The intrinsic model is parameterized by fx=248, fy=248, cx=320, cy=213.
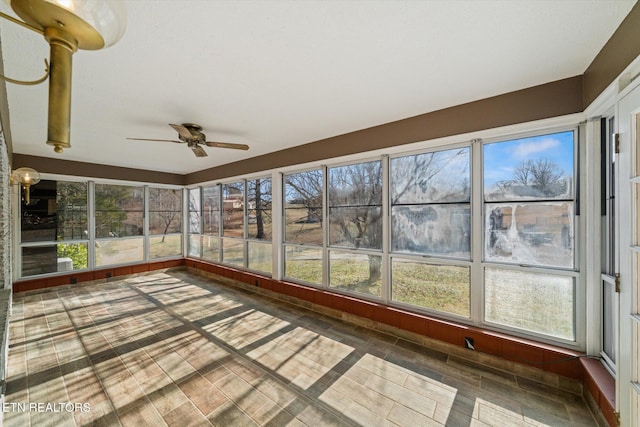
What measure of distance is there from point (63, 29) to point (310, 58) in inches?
59.3

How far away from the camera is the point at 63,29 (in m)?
0.64

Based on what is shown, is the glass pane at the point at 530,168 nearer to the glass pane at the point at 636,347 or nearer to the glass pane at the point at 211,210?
the glass pane at the point at 636,347

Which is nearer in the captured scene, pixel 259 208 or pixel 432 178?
pixel 432 178

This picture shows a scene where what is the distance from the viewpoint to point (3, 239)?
252cm

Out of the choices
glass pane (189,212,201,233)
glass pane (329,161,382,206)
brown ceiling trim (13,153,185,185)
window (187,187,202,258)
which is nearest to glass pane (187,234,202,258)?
window (187,187,202,258)

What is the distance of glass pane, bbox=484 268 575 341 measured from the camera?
2299mm

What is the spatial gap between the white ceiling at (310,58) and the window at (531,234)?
2.24ft

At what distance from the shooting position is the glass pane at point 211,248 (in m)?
6.21

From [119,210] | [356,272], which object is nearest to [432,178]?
[356,272]

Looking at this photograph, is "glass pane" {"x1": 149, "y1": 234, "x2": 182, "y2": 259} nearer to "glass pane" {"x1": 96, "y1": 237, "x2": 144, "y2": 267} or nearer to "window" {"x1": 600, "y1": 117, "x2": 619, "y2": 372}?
"glass pane" {"x1": 96, "y1": 237, "x2": 144, "y2": 267}

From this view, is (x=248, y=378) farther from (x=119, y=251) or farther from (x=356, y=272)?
(x=119, y=251)

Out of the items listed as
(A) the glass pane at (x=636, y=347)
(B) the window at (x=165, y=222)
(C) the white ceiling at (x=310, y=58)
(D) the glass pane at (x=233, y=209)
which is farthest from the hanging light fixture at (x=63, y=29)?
(B) the window at (x=165, y=222)

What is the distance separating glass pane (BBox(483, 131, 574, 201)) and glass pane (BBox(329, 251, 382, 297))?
1.65 m

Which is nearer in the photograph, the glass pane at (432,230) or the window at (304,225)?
the glass pane at (432,230)
